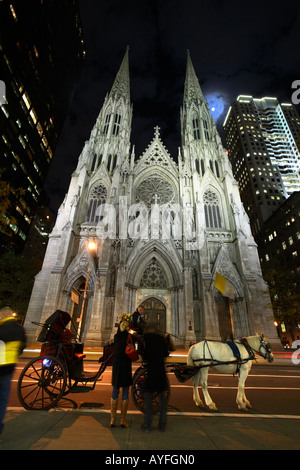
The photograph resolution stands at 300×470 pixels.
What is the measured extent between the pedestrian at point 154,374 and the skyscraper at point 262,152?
67417mm

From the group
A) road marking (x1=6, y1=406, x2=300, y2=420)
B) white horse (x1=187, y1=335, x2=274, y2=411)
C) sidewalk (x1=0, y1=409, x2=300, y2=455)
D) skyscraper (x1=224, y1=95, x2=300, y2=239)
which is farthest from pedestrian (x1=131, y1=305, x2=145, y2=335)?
skyscraper (x1=224, y1=95, x2=300, y2=239)

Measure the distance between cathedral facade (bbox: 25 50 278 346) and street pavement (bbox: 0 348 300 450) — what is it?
1265cm

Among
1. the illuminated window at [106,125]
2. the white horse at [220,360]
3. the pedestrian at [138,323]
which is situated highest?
the illuminated window at [106,125]

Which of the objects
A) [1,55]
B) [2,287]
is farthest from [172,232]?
[1,55]

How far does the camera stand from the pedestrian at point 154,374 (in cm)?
321

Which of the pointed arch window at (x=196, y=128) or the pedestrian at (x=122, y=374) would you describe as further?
the pointed arch window at (x=196, y=128)

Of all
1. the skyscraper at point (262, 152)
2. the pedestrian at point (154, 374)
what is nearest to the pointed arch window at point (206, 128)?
the pedestrian at point (154, 374)

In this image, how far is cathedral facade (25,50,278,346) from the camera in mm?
19000

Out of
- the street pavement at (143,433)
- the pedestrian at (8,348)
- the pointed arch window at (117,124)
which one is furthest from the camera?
the pointed arch window at (117,124)

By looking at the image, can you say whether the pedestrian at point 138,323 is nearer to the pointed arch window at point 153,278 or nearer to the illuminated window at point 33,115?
the pointed arch window at point 153,278

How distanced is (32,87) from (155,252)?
47.9 meters

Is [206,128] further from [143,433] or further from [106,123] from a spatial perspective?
[143,433]
